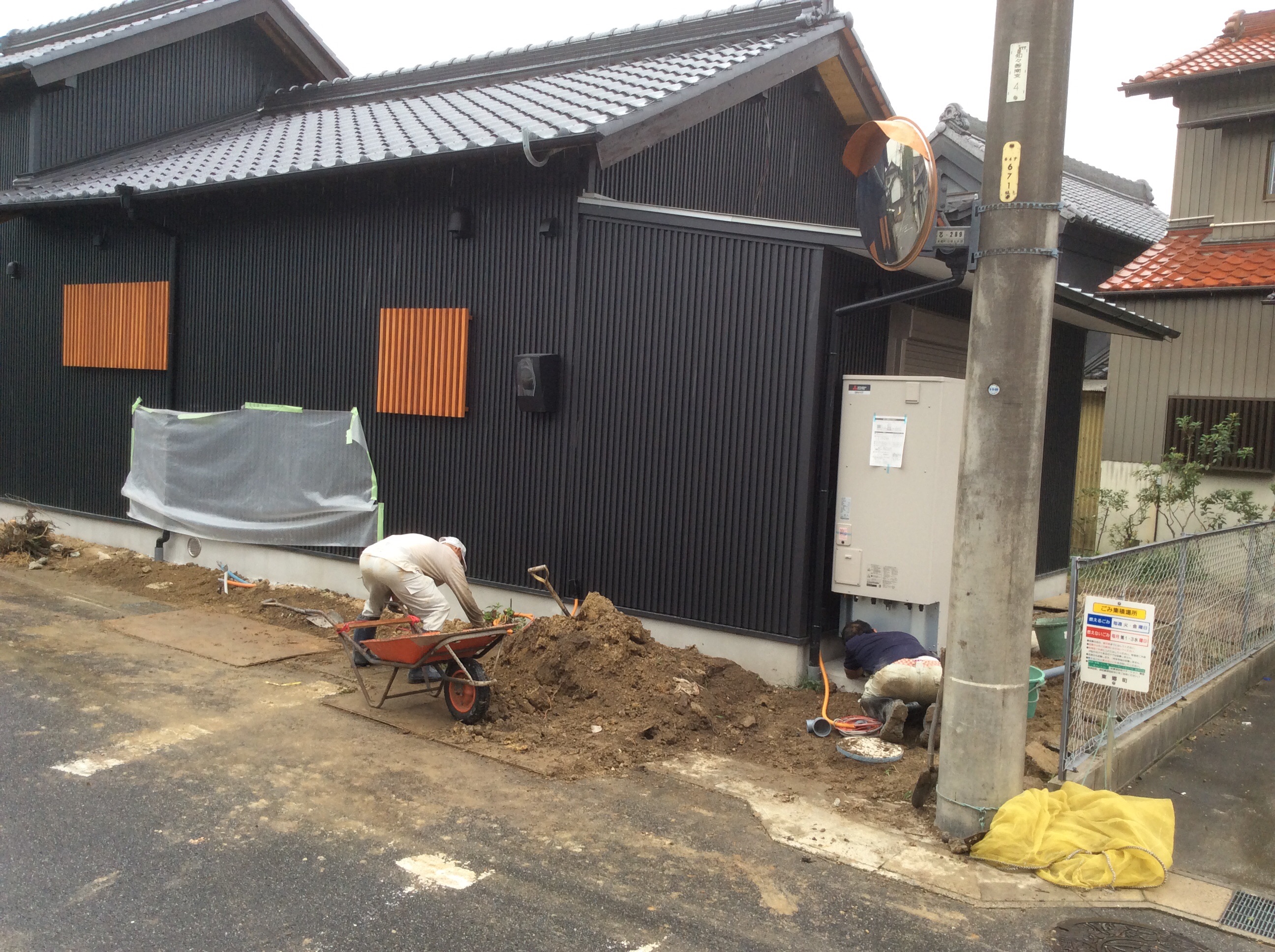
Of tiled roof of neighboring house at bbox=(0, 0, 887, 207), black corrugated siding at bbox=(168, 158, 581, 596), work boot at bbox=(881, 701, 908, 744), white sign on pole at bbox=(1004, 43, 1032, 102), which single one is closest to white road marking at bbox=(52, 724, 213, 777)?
black corrugated siding at bbox=(168, 158, 581, 596)

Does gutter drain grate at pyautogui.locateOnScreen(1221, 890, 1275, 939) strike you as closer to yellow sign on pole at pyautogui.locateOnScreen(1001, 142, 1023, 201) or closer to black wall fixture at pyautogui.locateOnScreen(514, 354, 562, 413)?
yellow sign on pole at pyautogui.locateOnScreen(1001, 142, 1023, 201)

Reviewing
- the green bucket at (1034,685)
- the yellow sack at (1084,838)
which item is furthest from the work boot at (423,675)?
the green bucket at (1034,685)

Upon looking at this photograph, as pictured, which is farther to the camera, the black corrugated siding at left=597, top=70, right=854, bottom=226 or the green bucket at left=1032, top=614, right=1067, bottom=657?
the black corrugated siding at left=597, top=70, right=854, bottom=226

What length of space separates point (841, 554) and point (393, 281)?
546cm

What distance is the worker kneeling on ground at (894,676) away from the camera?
6.93 m

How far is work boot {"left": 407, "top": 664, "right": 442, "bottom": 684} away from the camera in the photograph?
7.29 metres

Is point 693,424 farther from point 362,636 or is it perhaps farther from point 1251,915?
point 1251,915

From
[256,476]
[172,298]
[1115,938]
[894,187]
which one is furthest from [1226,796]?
[172,298]

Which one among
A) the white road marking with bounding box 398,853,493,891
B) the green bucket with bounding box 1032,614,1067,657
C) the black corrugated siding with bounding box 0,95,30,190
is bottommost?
the white road marking with bounding box 398,853,493,891

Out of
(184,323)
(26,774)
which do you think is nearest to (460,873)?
(26,774)

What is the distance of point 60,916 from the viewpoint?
4.33 metres

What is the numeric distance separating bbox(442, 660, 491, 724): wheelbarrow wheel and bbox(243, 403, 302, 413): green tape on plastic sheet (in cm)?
523

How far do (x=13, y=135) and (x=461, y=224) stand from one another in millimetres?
9339

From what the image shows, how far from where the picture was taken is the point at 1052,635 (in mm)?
8938
